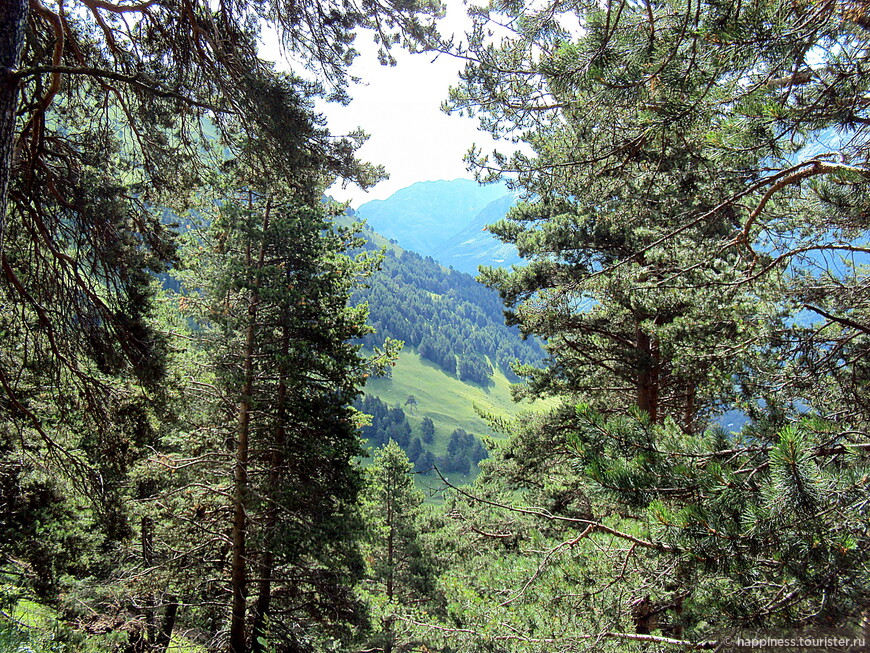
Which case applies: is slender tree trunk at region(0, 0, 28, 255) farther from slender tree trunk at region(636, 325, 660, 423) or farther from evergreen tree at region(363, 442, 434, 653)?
evergreen tree at region(363, 442, 434, 653)

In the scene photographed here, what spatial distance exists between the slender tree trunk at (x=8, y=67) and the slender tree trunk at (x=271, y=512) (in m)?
6.00

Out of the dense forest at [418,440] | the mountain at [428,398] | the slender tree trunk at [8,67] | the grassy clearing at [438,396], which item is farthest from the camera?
the grassy clearing at [438,396]

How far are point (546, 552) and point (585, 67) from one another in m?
3.89

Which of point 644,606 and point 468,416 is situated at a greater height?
point 468,416

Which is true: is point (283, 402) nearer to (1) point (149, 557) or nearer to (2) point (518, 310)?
(1) point (149, 557)

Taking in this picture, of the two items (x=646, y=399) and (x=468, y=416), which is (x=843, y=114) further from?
(x=468, y=416)

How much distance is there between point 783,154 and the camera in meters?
4.20

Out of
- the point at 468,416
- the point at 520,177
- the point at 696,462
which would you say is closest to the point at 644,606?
the point at 696,462

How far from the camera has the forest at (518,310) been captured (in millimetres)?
2498

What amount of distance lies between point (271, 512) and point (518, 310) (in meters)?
6.35

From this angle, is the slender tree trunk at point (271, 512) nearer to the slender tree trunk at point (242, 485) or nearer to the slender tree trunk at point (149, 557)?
the slender tree trunk at point (242, 485)

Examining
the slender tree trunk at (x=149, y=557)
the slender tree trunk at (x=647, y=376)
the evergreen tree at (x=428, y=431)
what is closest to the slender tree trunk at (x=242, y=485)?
the slender tree trunk at (x=149, y=557)

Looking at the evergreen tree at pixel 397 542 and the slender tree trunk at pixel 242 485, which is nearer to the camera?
the slender tree trunk at pixel 242 485

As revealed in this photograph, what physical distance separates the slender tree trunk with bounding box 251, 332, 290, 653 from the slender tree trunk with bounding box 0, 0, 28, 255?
5999 millimetres
